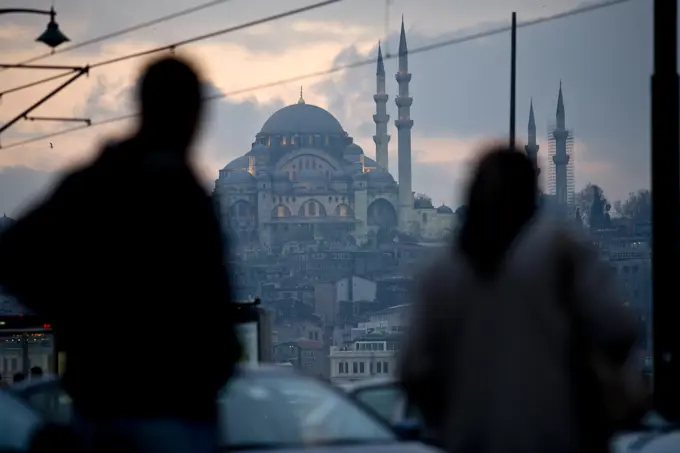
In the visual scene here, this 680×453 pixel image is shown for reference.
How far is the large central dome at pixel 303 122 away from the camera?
137625mm

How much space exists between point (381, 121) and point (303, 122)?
7.50 meters

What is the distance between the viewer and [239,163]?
142m

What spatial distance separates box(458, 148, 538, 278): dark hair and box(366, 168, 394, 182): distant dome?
5292 inches

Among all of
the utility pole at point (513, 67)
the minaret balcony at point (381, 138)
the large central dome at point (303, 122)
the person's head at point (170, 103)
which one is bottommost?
the person's head at point (170, 103)

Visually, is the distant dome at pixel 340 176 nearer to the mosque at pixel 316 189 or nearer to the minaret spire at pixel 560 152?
the mosque at pixel 316 189

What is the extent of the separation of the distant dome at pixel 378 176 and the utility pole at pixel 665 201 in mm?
127560

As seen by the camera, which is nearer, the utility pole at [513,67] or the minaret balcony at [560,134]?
the utility pole at [513,67]

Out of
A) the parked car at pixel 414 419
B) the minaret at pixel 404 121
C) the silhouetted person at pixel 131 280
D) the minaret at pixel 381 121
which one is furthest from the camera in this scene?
the minaret at pixel 381 121

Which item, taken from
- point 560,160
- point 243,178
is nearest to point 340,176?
point 243,178

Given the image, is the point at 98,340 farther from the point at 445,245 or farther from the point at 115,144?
Answer: the point at 445,245

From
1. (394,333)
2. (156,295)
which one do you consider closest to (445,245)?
(156,295)

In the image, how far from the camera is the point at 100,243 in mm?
2691

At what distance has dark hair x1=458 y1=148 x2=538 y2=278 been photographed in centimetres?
277

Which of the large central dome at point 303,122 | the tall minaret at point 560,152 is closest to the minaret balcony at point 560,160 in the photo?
the tall minaret at point 560,152
